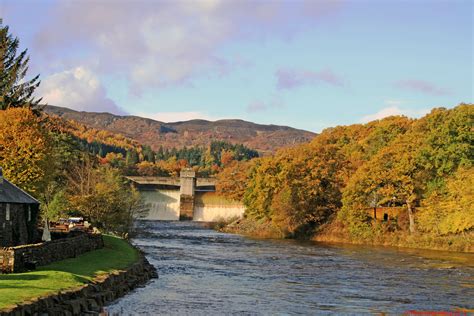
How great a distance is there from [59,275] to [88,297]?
259 centimetres

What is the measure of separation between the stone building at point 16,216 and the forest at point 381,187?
49.3 metres

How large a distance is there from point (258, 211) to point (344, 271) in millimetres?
59091

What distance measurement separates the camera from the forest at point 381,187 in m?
81.1

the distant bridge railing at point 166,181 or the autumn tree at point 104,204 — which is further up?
the distant bridge railing at point 166,181

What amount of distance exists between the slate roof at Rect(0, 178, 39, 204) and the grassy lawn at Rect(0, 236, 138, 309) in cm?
592

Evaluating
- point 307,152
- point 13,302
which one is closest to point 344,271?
point 13,302

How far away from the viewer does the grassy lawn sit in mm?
28328

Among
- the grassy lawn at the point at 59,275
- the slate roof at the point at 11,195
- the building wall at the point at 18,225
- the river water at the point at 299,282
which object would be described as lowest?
the river water at the point at 299,282

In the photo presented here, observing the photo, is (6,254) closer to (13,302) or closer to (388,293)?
(13,302)

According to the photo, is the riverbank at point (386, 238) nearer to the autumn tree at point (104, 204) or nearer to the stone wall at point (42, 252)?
the autumn tree at point (104, 204)

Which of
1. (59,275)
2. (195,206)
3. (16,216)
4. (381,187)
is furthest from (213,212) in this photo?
(59,275)

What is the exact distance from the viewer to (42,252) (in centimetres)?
3819

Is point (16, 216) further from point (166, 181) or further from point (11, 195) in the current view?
point (166, 181)

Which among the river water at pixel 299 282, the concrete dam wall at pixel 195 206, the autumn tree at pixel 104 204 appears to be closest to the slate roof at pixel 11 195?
the river water at pixel 299 282
